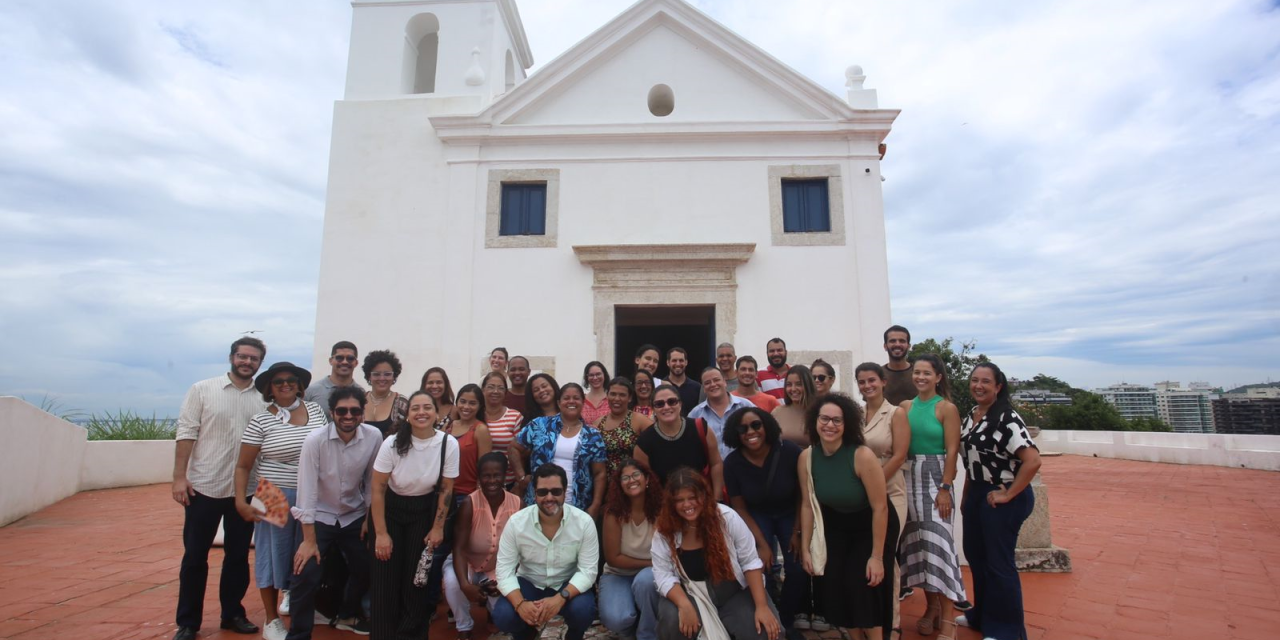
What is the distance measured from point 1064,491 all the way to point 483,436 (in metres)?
10.2

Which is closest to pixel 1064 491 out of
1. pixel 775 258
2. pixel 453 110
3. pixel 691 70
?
pixel 775 258

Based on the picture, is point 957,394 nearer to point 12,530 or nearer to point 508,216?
point 508,216

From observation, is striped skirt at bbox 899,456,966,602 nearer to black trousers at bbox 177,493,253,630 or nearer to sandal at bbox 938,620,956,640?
sandal at bbox 938,620,956,640

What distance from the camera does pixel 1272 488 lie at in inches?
412

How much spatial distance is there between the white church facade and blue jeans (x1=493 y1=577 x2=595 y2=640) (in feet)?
15.0

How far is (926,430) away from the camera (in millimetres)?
3930

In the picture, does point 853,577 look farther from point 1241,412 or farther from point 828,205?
point 1241,412

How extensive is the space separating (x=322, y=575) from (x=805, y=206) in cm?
685

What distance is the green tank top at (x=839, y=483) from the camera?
356 cm

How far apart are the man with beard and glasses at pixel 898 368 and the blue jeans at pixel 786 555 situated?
1459mm

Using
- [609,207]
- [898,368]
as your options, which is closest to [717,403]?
[898,368]

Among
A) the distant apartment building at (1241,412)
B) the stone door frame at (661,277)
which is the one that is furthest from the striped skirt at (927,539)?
the distant apartment building at (1241,412)

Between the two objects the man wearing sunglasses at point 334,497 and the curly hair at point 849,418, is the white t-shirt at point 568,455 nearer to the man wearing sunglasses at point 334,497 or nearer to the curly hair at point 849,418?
the man wearing sunglasses at point 334,497

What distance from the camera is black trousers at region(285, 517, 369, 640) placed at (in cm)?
368
